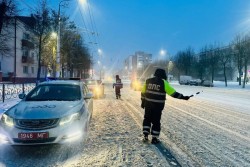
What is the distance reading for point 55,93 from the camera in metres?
8.02

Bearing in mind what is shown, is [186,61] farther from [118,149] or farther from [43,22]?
[118,149]

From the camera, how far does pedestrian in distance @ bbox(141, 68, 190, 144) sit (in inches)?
280

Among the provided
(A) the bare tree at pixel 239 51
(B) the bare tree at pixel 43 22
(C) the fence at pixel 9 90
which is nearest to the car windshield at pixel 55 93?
(C) the fence at pixel 9 90

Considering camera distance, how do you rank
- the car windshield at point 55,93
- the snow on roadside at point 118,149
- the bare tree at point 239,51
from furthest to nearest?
the bare tree at point 239,51 < the car windshield at point 55,93 < the snow on roadside at point 118,149

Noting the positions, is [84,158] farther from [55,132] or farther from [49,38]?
[49,38]

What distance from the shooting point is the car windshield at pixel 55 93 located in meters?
7.67

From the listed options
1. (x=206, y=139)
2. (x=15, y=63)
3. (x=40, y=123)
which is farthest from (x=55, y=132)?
(x=15, y=63)

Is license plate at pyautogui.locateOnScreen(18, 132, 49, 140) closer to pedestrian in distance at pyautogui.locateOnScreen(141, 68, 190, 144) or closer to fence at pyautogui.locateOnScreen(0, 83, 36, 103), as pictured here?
pedestrian in distance at pyautogui.locateOnScreen(141, 68, 190, 144)

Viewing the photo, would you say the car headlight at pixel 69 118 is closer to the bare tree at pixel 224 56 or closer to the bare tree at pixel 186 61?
the bare tree at pixel 224 56

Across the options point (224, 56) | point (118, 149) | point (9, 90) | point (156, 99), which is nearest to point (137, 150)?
point (118, 149)

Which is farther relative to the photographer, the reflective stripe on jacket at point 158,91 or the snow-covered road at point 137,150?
the reflective stripe on jacket at point 158,91

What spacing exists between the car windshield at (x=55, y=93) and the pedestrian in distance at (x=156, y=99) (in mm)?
1870

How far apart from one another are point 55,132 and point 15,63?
45.7 m

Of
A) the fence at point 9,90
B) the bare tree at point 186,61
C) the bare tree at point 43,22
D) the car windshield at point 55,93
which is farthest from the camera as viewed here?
the bare tree at point 186,61
